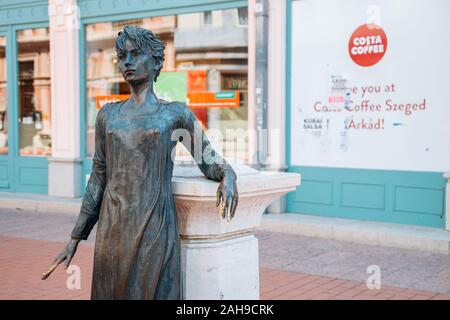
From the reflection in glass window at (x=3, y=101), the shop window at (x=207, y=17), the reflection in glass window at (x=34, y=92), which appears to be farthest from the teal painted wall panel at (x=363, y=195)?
the reflection in glass window at (x=3, y=101)

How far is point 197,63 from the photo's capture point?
33.1ft

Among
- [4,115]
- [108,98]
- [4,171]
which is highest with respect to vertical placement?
[108,98]

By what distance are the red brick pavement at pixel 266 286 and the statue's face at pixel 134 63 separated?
290 centimetres

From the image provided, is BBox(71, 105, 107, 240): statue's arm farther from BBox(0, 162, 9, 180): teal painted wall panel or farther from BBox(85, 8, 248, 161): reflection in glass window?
BBox(0, 162, 9, 180): teal painted wall panel

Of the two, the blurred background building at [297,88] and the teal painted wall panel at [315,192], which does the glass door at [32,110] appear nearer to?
the blurred background building at [297,88]

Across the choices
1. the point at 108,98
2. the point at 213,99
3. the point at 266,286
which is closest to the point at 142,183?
the point at 266,286

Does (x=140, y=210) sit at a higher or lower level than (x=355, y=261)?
higher

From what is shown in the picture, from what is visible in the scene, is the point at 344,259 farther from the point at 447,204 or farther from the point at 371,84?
the point at 371,84

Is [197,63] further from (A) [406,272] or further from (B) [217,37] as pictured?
(A) [406,272]

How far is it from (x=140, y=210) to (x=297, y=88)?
6.43 meters

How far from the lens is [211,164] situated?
117 inches

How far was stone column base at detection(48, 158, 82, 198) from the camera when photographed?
35.9 ft

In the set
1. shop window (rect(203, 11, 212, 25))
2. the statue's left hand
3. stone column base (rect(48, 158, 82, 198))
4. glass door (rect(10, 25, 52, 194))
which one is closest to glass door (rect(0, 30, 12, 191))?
glass door (rect(10, 25, 52, 194))

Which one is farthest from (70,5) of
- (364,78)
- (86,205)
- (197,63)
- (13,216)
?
(86,205)
